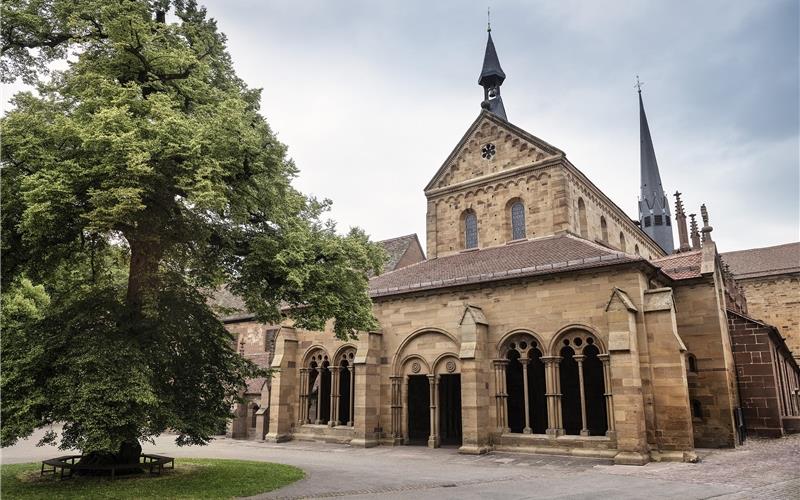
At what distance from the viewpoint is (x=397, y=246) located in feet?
111

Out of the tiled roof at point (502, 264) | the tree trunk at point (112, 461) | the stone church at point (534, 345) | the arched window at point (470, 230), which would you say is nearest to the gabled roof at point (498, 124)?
the stone church at point (534, 345)

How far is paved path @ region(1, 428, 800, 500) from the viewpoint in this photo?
433 inches

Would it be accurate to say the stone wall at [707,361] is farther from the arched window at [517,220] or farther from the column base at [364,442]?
the column base at [364,442]

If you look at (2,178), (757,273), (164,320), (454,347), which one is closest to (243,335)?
(454,347)

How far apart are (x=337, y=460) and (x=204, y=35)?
13090 millimetres

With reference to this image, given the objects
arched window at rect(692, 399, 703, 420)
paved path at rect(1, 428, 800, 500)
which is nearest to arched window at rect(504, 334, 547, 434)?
paved path at rect(1, 428, 800, 500)

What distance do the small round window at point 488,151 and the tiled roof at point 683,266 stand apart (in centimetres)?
943

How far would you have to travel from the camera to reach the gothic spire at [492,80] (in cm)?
3509

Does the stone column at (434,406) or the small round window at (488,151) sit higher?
the small round window at (488,151)

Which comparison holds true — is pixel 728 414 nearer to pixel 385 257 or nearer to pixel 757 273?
pixel 385 257

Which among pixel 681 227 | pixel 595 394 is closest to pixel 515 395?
pixel 595 394

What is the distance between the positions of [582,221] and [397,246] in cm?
1194

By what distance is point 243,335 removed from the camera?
32.9 meters

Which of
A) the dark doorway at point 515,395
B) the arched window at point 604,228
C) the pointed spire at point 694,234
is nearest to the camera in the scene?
the dark doorway at point 515,395
